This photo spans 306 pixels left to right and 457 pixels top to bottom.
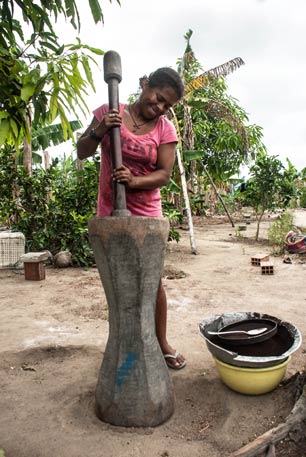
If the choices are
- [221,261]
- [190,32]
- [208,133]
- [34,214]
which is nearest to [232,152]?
[208,133]

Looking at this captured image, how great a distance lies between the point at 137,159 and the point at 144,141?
9 cm

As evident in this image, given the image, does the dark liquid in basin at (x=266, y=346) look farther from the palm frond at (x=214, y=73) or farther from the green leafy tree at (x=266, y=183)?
the palm frond at (x=214, y=73)

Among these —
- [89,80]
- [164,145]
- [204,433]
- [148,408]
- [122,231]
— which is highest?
[89,80]

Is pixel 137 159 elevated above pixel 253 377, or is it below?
above

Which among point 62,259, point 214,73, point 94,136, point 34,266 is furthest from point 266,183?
point 94,136

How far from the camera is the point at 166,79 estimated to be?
5.42ft

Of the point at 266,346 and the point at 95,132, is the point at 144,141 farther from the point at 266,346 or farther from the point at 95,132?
the point at 266,346

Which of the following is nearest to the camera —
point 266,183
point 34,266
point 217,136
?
point 34,266

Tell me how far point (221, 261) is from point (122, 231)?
4709 mm

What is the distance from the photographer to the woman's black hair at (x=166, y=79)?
5.42 feet

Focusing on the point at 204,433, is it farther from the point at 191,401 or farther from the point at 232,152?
the point at 232,152

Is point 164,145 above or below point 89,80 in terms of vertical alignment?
below

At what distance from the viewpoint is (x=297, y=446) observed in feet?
4.78

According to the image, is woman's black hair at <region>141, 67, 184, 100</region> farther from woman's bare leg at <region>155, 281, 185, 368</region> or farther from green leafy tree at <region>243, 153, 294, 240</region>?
green leafy tree at <region>243, 153, 294, 240</region>
